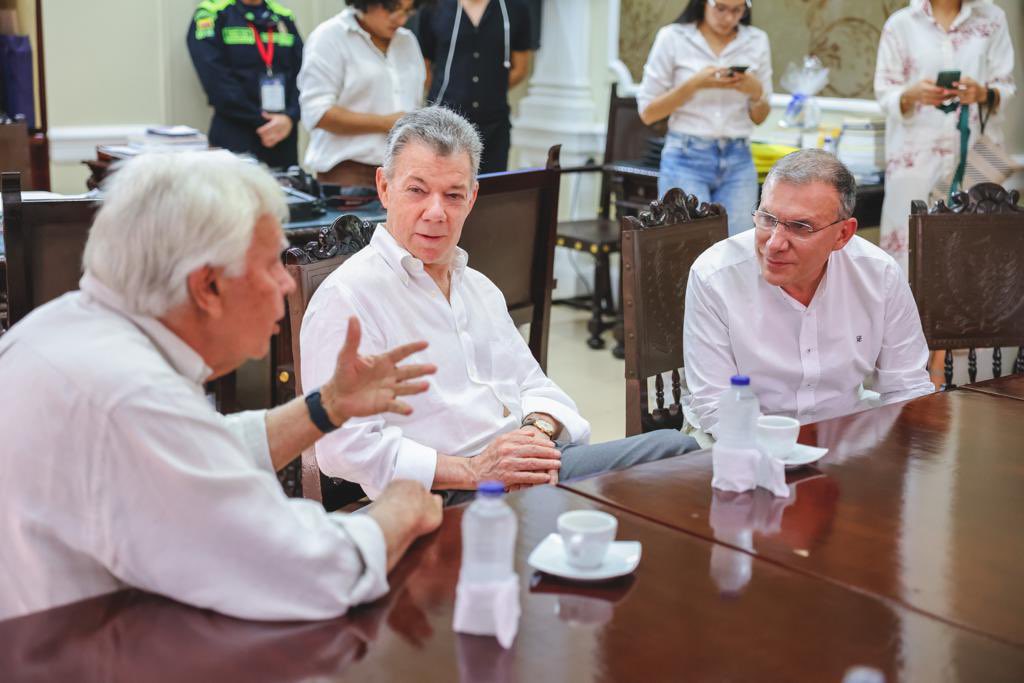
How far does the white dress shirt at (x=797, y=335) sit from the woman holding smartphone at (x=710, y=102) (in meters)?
2.01

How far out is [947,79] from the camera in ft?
15.0

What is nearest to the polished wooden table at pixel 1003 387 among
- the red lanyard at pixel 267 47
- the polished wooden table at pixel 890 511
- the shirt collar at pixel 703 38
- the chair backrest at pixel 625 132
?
the polished wooden table at pixel 890 511

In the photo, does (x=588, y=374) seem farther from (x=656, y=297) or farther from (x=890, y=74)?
(x=656, y=297)

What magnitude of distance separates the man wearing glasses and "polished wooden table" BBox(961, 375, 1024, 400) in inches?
5.8

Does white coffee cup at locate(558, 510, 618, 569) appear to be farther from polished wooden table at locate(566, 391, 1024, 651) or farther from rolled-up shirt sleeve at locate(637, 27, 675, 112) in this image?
rolled-up shirt sleeve at locate(637, 27, 675, 112)

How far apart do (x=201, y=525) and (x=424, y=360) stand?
111 centimetres

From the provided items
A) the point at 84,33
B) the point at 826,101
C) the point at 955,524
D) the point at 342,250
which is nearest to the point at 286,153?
the point at 84,33

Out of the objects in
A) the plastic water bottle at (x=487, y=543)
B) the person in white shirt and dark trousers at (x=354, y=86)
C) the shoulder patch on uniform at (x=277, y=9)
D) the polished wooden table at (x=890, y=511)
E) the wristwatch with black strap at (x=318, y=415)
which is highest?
the shoulder patch on uniform at (x=277, y=9)

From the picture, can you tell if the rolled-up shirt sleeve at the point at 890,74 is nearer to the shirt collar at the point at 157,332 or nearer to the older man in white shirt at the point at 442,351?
the older man in white shirt at the point at 442,351

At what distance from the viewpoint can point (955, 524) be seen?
1801 mm

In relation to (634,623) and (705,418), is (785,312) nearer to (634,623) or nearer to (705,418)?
(705,418)

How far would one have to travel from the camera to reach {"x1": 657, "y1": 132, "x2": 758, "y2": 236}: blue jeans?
4.76 m

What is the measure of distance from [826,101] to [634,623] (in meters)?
4.61

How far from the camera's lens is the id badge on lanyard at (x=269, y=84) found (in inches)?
205
